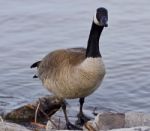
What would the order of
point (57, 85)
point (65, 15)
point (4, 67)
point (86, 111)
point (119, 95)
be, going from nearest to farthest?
1. point (57, 85)
2. point (86, 111)
3. point (119, 95)
4. point (4, 67)
5. point (65, 15)

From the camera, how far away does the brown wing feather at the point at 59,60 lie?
26.2 feet

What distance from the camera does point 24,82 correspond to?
10453mm

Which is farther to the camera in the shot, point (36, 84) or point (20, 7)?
point (20, 7)

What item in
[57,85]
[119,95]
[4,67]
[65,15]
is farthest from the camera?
[65,15]

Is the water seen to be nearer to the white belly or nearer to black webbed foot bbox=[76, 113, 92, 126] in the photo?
black webbed foot bbox=[76, 113, 92, 126]

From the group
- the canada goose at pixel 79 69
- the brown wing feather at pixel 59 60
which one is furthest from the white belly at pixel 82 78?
the brown wing feather at pixel 59 60

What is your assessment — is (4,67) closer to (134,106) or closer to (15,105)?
(15,105)

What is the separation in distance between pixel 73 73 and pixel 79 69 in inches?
3.8

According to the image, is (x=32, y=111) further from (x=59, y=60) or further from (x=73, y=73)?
(x=73, y=73)

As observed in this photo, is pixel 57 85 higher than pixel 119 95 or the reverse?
higher

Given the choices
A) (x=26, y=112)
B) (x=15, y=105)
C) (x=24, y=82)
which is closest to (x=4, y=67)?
(x=24, y=82)

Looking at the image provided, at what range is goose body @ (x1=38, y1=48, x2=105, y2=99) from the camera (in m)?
7.74

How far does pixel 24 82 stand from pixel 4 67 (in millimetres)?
770

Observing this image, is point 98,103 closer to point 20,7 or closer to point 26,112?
point 26,112
